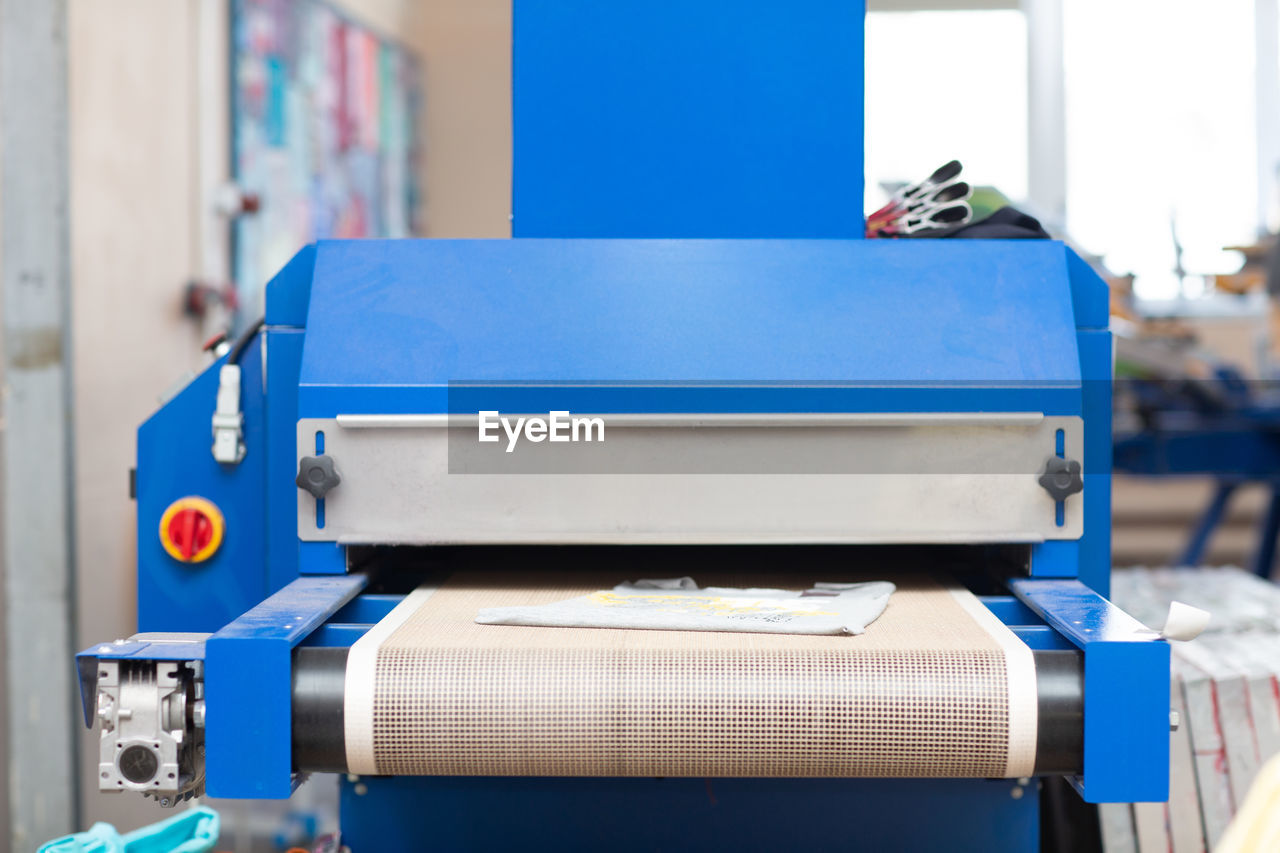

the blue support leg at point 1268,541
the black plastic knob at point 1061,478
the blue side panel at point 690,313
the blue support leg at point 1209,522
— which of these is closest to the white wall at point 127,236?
the blue side panel at point 690,313

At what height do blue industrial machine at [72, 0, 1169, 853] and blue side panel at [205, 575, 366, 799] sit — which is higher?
blue industrial machine at [72, 0, 1169, 853]

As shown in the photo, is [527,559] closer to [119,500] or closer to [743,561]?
[743,561]

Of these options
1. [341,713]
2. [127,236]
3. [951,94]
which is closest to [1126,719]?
[341,713]

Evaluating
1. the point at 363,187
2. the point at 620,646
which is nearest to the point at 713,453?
the point at 620,646

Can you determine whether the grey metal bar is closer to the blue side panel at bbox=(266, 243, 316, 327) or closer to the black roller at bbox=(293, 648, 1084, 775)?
the blue side panel at bbox=(266, 243, 316, 327)

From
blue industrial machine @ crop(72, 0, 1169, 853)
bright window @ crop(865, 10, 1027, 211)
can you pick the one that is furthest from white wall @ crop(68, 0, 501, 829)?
bright window @ crop(865, 10, 1027, 211)

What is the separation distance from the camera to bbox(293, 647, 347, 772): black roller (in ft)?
2.94

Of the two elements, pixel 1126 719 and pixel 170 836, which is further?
pixel 170 836

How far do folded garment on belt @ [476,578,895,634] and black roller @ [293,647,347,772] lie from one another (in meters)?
0.17

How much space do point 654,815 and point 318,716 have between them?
18.8 inches

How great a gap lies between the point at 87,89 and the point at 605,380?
1.60 meters

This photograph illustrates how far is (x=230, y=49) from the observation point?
2756 millimetres

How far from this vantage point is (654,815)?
1.22m

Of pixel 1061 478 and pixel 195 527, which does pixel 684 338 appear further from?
pixel 195 527
